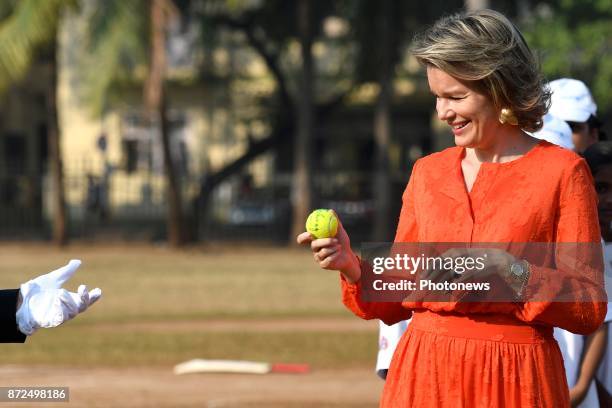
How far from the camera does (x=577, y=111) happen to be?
523 centimetres

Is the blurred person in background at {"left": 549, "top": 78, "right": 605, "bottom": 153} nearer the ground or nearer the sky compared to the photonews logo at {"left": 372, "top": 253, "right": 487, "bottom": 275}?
nearer the sky

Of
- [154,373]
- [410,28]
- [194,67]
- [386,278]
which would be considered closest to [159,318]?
[154,373]

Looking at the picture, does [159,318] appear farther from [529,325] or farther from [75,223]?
[75,223]

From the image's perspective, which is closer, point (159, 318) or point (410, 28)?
point (159, 318)

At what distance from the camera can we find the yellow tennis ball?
3.31 meters

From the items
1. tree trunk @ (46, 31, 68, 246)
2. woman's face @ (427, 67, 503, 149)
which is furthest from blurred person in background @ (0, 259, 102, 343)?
tree trunk @ (46, 31, 68, 246)

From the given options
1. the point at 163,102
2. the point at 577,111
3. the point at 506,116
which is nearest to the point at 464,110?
the point at 506,116

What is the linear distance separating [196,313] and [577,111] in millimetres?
11057

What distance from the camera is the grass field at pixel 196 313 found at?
39.9ft

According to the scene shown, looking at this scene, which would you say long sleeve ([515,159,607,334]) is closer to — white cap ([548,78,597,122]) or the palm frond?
white cap ([548,78,597,122])

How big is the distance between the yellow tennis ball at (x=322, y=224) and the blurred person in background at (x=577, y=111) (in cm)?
209

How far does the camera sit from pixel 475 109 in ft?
11.1

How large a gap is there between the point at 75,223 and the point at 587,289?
28.7 m

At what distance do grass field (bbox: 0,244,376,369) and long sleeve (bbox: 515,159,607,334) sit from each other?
818 centimetres
